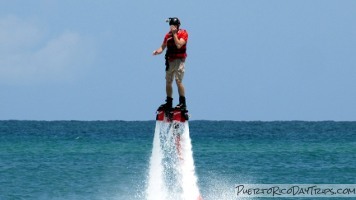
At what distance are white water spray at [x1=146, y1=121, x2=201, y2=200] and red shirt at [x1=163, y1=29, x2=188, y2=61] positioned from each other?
2.25m

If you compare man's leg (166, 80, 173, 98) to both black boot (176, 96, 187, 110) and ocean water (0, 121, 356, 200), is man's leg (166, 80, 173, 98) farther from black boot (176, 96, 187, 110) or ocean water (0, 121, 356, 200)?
ocean water (0, 121, 356, 200)

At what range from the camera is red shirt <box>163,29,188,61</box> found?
101ft

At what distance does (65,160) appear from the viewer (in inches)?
3250

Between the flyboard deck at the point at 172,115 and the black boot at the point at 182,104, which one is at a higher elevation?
the black boot at the point at 182,104

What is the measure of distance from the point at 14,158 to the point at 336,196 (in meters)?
36.0

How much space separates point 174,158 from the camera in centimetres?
3316

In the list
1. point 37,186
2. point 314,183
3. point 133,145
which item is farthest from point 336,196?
point 133,145

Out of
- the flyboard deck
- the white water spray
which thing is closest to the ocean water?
the white water spray

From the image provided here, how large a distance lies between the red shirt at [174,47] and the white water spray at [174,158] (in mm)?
2250

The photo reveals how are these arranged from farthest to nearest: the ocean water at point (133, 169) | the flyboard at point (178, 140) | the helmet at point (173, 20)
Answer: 1. the ocean water at point (133, 169)
2. the flyboard at point (178, 140)
3. the helmet at point (173, 20)

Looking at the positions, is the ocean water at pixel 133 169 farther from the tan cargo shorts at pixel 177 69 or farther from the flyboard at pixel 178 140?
the tan cargo shorts at pixel 177 69

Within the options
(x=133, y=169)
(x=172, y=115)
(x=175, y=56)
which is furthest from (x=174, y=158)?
(x=133, y=169)

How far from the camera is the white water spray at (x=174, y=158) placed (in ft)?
105

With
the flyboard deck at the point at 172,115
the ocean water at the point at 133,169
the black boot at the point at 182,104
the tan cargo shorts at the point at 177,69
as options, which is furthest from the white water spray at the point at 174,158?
the ocean water at the point at 133,169
